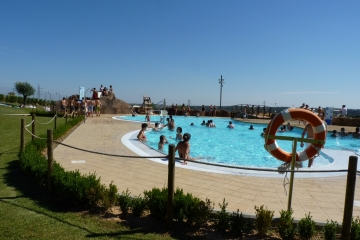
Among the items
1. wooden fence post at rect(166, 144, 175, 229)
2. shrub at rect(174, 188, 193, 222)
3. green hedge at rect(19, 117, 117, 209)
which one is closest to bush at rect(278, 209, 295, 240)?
shrub at rect(174, 188, 193, 222)

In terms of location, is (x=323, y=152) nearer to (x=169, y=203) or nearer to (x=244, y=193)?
(x=244, y=193)

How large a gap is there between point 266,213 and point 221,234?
25.0 inches

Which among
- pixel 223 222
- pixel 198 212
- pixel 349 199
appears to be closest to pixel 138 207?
pixel 198 212

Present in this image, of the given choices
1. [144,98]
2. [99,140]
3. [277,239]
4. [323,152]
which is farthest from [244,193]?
[144,98]

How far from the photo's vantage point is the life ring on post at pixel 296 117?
4.77 meters

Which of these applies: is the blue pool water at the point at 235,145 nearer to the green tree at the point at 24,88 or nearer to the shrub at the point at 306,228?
the shrub at the point at 306,228

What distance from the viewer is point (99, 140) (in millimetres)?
10039

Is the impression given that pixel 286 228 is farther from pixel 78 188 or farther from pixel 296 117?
pixel 78 188

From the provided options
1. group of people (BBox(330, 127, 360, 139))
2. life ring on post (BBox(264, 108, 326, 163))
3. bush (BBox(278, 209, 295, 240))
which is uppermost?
life ring on post (BBox(264, 108, 326, 163))

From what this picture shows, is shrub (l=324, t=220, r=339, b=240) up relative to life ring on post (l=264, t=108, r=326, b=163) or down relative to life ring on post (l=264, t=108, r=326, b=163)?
down

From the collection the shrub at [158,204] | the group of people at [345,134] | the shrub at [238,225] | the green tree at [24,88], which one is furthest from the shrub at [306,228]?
the green tree at [24,88]

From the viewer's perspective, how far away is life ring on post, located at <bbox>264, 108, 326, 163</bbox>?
4.77 metres

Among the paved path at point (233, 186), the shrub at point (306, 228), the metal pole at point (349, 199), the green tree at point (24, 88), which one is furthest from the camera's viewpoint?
the green tree at point (24, 88)

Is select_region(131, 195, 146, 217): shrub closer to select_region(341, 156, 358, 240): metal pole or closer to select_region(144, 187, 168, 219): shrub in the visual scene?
select_region(144, 187, 168, 219): shrub
